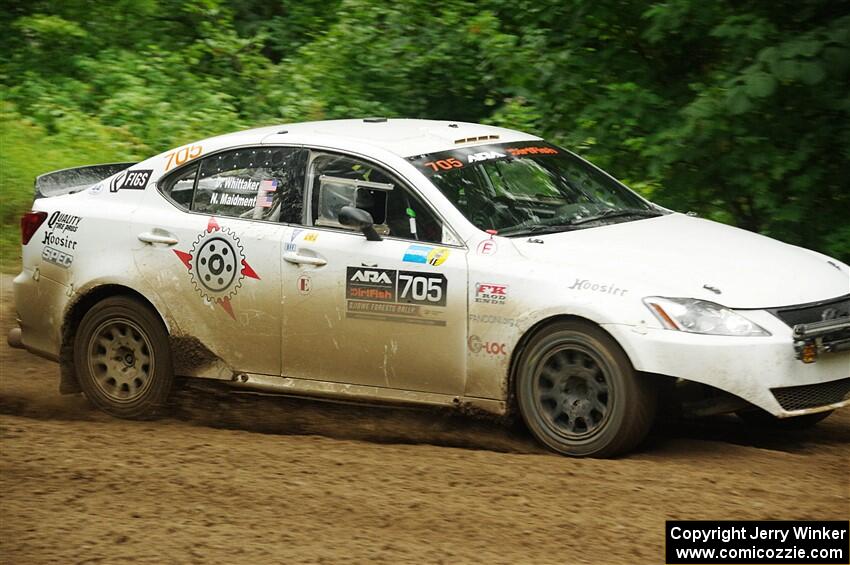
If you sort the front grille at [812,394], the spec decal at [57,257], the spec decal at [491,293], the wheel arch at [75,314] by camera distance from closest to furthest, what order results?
the front grille at [812,394] → the spec decal at [491,293] → the wheel arch at [75,314] → the spec decal at [57,257]

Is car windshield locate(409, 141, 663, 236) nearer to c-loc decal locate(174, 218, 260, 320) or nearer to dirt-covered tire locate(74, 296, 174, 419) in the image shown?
c-loc decal locate(174, 218, 260, 320)

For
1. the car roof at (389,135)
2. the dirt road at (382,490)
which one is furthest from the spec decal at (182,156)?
the dirt road at (382,490)

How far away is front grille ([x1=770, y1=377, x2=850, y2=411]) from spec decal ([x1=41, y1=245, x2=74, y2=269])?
4.31 meters

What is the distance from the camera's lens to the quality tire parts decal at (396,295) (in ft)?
21.3

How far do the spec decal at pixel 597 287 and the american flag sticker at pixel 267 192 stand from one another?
6.42 feet

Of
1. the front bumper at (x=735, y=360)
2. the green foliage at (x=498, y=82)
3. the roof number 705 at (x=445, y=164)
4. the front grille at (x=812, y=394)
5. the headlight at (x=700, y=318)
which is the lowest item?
the front grille at (x=812, y=394)

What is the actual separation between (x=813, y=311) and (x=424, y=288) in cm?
194

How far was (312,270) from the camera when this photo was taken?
22.5ft

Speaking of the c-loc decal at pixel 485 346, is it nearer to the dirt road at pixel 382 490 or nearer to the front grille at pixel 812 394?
the dirt road at pixel 382 490

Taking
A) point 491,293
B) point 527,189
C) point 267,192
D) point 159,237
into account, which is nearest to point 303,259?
point 267,192

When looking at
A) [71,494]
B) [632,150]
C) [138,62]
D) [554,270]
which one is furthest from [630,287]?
[138,62]

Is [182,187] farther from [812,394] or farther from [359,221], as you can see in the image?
[812,394]

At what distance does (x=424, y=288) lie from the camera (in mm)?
6527

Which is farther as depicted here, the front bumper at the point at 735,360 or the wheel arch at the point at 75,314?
the wheel arch at the point at 75,314
